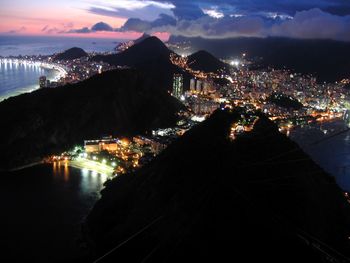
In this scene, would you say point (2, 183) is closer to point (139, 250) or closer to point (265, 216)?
point (139, 250)

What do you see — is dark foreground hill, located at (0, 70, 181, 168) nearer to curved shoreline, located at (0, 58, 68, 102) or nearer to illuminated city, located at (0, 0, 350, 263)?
illuminated city, located at (0, 0, 350, 263)

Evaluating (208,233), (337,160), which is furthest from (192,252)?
(337,160)

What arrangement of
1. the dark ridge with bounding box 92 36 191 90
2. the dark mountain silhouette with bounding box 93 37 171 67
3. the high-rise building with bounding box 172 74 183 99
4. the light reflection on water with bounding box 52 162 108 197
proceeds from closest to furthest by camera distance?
the light reflection on water with bounding box 52 162 108 197
the high-rise building with bounding box 172 74 183 99
the dark ridge with bounding box 92 36 191 90
the dark mountain silhouette with bounding box 93 37 171 67

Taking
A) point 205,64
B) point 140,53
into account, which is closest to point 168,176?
point 205,64

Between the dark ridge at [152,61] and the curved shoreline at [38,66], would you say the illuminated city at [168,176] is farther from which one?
the curved shoreline at [38,66]

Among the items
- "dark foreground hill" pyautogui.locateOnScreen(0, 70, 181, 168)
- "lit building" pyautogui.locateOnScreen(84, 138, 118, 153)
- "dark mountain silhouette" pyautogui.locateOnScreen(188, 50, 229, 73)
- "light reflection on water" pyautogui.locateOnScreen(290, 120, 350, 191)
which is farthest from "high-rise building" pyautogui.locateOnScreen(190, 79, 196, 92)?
"lit building" pyautogui.locateOnScreen(84, 138, 118, 153)

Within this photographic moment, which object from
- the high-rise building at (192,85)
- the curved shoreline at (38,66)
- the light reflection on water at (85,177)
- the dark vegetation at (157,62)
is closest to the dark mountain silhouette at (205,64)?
the dark vegetation at (157,62)
